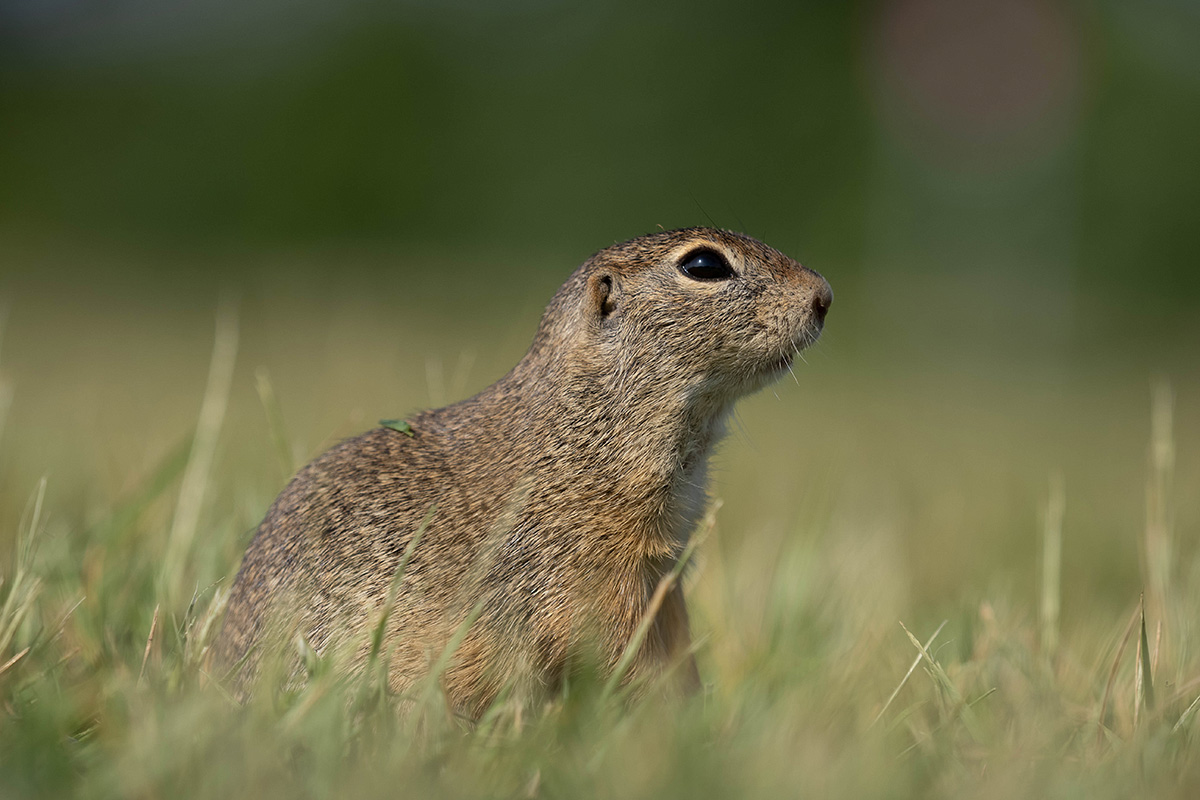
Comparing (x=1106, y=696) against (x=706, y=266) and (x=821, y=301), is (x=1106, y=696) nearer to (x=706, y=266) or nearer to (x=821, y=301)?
(x=821, y=301)

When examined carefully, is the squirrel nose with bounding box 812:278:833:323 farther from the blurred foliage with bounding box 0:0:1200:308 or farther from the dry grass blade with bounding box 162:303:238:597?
the blurred foliage with bounding box 0:0:1200:308

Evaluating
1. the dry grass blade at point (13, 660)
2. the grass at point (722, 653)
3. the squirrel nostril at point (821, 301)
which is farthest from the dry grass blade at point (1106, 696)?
the dry grass blade at point (13, 660)

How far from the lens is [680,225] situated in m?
7.16

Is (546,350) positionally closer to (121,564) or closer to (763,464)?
(121,564)

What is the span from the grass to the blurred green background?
0.31 ft

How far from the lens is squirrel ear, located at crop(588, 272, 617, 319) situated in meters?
3.76

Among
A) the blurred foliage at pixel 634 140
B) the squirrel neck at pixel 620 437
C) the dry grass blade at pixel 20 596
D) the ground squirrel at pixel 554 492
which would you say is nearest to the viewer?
the dry grass blade at pixel 20 596

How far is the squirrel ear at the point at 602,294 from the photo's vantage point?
12.3ft

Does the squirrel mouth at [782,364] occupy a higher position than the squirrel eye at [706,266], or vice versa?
the squirrel eye at [706,266]

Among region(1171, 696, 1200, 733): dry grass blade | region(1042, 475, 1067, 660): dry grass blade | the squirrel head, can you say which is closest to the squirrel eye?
the squirrel head

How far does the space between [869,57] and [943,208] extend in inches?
235

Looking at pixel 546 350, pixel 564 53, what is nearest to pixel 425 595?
pixel 546 350

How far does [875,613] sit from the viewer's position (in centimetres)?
414

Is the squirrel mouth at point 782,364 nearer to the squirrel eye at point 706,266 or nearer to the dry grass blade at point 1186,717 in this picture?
the squirrel eye at point 706,266
